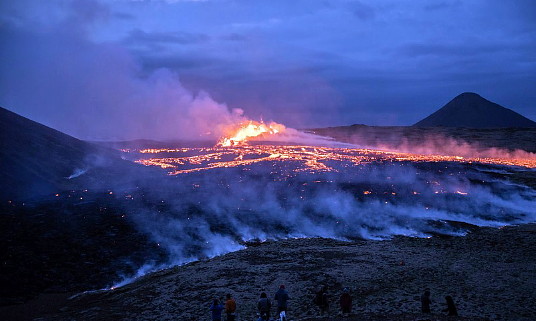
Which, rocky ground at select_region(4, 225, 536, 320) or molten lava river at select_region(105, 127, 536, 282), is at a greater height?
molten lava river at select_region(105, 127, 536, 282)

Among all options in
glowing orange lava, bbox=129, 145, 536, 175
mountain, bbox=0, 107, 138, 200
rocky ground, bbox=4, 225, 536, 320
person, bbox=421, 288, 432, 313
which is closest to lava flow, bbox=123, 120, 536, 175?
glowing orange lava, bbox=129, 145, 536, 175

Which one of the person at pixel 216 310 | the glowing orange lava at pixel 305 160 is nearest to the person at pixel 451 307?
the person at pixel 216 310

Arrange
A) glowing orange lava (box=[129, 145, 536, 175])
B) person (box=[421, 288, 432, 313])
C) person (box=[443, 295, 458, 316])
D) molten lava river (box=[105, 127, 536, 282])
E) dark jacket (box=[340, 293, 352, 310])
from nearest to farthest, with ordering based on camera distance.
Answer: person (box=[443, 295, 458, 316]) → person (box=[421, 288, 432, 313]) → dark jacket (box=[340, 293, 352, 310]) → molten lava river (box=[105, 127, 536, 282]) → glowing orange lava (box=[129, 145, 536, 175])

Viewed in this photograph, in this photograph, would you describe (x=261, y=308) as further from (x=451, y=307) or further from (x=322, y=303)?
(x=451, y=307)

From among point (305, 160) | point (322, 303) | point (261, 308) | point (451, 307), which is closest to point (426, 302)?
point (451, 307)

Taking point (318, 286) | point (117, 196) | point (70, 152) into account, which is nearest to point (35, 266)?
point (318, 286)

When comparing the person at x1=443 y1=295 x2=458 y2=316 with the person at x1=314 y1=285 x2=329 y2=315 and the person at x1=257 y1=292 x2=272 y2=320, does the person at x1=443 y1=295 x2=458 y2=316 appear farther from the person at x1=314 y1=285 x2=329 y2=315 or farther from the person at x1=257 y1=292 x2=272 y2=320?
the person at x1=257 y1=292 x2=272 y2=320

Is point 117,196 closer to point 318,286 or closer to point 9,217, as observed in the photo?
point 9,217
